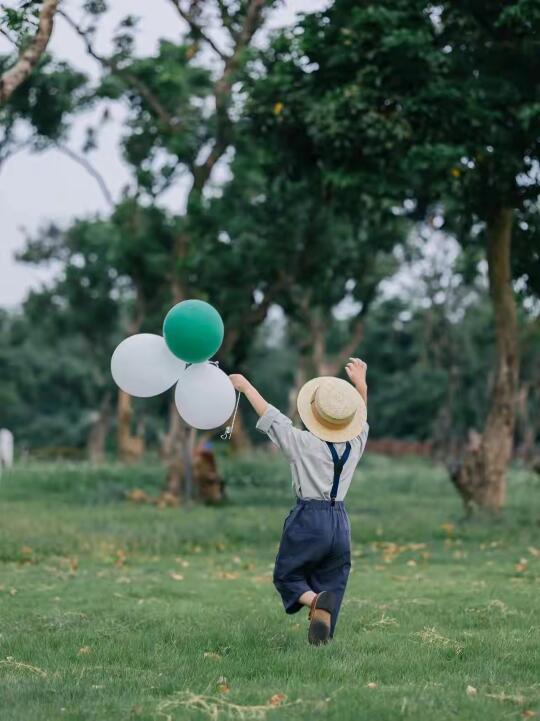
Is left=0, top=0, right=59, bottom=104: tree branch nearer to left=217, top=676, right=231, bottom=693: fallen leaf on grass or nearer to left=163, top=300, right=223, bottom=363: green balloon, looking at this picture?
left=163, top=300, right=223, bottom=363: green balloon

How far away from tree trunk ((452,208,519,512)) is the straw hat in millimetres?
10939

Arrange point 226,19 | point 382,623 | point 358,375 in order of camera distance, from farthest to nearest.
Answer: point 226,19 < point 382,623 < point 358,375

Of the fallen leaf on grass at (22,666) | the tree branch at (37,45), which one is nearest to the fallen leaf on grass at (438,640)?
the fallen leaf on grass at (22,666)

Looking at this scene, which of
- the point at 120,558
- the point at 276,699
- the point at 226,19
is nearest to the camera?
the point at 276,699

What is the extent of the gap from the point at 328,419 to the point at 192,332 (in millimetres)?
1063

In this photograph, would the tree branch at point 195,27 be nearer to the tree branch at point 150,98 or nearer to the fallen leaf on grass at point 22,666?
the tree branch at point 150,98

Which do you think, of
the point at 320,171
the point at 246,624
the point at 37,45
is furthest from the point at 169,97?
the point at 246,624

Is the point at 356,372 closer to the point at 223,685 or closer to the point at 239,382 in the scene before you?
the point at 239,382

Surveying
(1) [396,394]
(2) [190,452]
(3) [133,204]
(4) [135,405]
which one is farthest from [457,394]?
(2) [190,452]

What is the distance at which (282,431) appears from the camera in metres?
6.89

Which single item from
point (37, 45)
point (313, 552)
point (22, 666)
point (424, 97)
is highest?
point (424, 97)

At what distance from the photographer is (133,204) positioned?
26.9 m

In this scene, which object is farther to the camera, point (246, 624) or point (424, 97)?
point (424, 97)

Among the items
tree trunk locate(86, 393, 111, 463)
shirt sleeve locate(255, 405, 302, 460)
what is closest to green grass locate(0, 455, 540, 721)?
shirt sleeve locate(255, 405, 302, 460)
